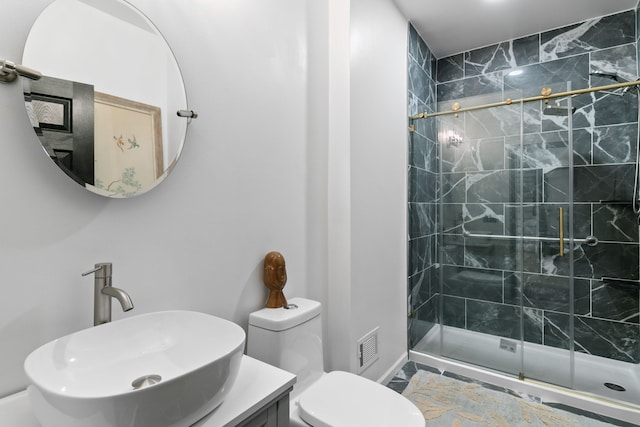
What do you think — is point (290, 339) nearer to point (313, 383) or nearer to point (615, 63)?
point (313, 383)

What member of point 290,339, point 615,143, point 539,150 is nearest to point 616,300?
point 615,143

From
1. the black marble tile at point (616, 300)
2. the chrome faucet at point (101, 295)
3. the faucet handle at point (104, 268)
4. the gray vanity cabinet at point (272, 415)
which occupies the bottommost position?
the black marble tile at point (616, 300)

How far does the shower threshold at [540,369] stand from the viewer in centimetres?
194

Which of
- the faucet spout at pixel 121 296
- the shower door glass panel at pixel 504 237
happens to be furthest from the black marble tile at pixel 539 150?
the faucet spout at pixel 121 296

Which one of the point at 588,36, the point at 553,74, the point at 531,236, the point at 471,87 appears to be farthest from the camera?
the point at 471,87

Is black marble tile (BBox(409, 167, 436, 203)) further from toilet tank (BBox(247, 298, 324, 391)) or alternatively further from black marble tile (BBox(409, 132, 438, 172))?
toilet tank (BBox(247, 298, 324, 391))

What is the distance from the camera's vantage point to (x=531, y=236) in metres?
2.23

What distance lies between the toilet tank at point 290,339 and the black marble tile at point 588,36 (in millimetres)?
2862

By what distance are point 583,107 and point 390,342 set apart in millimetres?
2288

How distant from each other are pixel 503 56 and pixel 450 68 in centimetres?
45

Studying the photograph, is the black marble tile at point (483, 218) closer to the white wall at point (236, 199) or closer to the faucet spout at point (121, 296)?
the white wall at point (236, 199)

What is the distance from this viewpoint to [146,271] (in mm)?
1086

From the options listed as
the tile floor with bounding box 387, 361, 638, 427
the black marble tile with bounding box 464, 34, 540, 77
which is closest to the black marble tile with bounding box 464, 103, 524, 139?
the black marble tile with bounding box 464, 34, 540, 77

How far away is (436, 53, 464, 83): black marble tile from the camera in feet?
10.2
